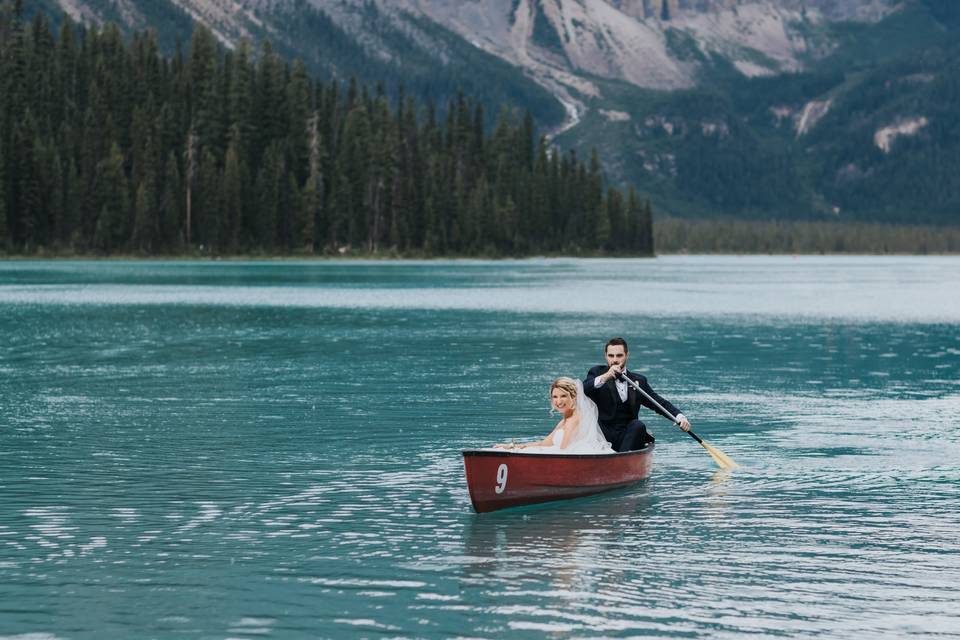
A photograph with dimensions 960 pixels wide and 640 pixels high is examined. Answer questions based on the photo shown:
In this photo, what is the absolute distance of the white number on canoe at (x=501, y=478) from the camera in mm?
22375

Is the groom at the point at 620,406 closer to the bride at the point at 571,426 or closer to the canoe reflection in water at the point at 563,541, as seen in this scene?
the bride at the point at 571,426

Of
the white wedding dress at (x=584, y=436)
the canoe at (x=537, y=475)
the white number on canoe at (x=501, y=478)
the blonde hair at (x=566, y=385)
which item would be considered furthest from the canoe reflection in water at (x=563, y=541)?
the blonde hair at (x=566, y=385)

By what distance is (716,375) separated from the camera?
49156mm

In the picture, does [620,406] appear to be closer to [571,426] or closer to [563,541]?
[571,426]

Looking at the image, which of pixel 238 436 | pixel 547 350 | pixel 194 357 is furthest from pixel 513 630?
pixel 547 350

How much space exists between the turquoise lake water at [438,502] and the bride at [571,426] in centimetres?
99

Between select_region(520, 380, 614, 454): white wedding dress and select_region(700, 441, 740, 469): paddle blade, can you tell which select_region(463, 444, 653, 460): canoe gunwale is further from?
select_region(700, 441, 740, 469): paddle blade

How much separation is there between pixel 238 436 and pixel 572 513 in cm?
1095

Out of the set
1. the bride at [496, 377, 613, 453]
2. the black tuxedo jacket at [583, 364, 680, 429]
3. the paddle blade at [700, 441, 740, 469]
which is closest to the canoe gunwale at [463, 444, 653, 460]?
the bride at [496, 377, 613, 453]

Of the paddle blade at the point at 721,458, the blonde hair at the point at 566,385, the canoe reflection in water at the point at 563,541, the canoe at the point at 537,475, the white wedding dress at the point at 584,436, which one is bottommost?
the canoe reflection in water at the point at 563,541

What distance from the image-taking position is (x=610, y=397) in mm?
25094

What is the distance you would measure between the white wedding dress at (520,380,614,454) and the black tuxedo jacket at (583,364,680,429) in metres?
0.40

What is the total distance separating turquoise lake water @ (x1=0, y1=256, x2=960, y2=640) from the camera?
→ 1691 cm

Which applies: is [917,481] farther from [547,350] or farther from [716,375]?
[547,350]
